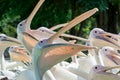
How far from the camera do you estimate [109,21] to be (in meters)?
16.6

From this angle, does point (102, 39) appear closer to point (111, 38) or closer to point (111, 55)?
point (111, 38)

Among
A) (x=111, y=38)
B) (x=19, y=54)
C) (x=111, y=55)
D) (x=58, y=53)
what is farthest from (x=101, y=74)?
(x=19, y=54)

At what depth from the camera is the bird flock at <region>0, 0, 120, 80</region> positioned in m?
3.31

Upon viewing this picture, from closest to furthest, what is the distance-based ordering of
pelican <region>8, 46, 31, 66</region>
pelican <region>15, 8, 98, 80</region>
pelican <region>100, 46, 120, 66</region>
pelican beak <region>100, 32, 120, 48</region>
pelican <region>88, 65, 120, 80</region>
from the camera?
pelican <region>15, 8, 98, 80</region> → pelican <region>88, 65, 120, 80</region> → pelican <region>100, 46, 120, 66</region> → pelican beak <region>100, 32, 120, 48</region> → pelican <region>8, 46, 31, 66</region>

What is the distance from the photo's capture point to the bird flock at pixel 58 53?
3307 mm

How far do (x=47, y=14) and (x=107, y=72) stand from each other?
10.3 metres

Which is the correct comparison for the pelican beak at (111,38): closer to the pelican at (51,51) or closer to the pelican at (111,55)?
the pelican at (111,55)

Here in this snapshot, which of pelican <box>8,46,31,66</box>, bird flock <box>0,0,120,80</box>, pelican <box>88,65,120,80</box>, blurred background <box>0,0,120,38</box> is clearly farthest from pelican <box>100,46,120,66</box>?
blurred background <box>0,0,120,38</box>

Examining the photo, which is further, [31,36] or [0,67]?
[0,67]

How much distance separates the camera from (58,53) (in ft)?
11.0

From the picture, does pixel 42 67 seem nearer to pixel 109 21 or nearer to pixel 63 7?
pixel 63 7

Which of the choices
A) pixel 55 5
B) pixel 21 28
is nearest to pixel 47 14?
pixel 55 5

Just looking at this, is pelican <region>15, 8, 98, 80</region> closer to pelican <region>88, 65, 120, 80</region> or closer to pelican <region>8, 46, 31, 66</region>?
pelican <region>88, 65, 120, 80</region>

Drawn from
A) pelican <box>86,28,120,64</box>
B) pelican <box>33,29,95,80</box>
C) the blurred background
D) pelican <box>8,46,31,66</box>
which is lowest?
the blurred background
